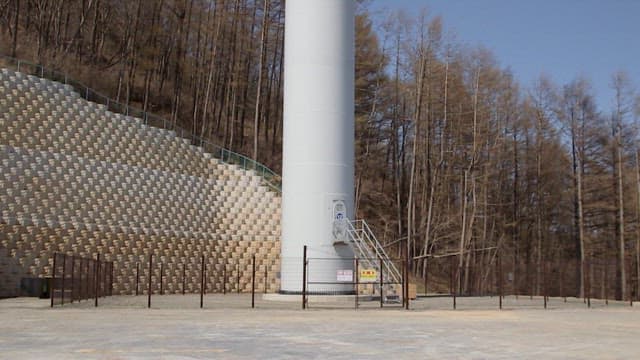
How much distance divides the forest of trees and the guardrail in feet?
22.0

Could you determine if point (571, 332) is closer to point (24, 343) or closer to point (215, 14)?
point (24, 343)

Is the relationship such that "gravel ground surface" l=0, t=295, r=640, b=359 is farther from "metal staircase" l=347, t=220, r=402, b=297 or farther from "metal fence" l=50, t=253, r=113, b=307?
"metal staircase" l=347, t=220, r=402, b=297

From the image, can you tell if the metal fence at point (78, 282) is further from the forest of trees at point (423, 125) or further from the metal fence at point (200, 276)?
the forest of trees at point (423, 125)

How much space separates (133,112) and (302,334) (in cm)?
2310

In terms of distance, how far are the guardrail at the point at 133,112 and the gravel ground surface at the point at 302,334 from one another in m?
12.6

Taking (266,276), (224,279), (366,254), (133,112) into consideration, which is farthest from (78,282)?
(133,112)

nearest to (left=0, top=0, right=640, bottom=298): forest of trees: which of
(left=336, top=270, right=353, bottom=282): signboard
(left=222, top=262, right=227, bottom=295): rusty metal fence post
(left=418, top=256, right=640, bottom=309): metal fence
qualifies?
(left=418, top=256, right=640, bottom=309): metal fence

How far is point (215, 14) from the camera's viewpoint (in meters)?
47.6

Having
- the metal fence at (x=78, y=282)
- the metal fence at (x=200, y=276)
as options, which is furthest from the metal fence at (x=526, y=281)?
the metal fence at (x=78, y=282)

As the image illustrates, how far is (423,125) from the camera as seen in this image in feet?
157

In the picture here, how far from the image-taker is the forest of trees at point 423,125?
44875mm

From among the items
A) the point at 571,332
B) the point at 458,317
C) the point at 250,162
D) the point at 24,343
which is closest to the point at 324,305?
the point at 458,317

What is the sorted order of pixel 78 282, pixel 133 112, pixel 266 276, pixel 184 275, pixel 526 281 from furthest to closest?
pixel 526 281
pixel 133 112
pixel 266 276
pixel 184 275
pixel 78 282

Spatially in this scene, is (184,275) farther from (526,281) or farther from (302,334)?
(526,281)
